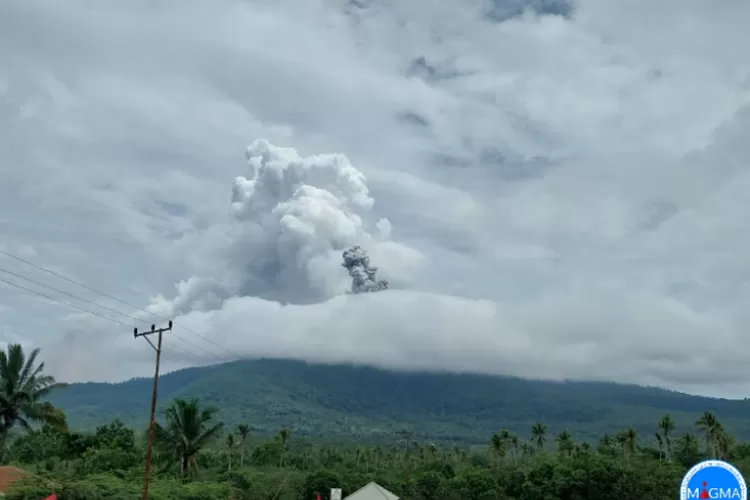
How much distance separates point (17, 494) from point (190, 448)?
20.5m

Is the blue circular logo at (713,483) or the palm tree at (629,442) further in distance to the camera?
the palm tree at (629,442)

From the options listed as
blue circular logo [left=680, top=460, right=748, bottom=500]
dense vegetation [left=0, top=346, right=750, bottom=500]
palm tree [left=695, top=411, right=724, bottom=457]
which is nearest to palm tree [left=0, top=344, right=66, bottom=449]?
dense vegetation [left=0, top=346, right=750, bottom=500]

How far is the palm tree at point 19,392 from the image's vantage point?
47844 mm

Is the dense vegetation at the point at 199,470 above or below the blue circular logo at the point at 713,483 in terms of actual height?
below

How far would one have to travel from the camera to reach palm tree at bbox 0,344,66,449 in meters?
47.8

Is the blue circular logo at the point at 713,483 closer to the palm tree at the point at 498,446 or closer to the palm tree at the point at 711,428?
the palm tree at the point at 711,428

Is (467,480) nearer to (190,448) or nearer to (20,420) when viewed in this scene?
(190,448)

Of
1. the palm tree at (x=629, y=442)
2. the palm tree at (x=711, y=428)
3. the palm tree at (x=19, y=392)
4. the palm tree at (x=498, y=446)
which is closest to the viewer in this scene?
the palm tree at (x=19, y=392)

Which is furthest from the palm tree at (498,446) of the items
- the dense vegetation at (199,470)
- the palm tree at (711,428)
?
the palm tree at (711,428)

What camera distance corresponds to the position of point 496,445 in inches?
4843

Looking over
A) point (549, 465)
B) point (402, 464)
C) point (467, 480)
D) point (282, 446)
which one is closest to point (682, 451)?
point (549, 465)

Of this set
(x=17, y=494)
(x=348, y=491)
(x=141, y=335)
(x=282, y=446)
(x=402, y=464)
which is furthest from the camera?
(x=402, y=464)

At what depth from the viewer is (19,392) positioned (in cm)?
4778

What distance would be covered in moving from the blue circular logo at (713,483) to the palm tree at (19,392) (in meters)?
48.8
